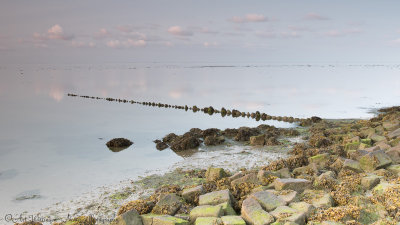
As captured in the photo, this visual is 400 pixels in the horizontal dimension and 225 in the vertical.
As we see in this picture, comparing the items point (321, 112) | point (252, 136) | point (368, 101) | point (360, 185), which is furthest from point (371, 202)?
point (368, 101)

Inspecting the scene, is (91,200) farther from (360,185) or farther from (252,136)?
(252,136)

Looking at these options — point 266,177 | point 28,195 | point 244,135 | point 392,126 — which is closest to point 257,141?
point 244,135

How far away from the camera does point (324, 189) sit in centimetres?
718

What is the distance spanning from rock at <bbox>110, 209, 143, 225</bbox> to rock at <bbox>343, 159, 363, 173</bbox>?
17.6ft

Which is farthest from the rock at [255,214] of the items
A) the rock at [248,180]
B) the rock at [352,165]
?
the rock at [352,165]

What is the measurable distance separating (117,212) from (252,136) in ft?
26.2

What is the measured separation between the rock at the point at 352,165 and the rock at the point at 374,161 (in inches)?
5.7

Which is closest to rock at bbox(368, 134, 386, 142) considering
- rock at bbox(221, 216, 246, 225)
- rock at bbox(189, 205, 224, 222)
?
rock at bbox(189, 205, 224, 222)

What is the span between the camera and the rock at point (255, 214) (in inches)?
220

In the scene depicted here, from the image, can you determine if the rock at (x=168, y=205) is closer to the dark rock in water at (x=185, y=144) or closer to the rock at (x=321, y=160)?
the rock at (x=321, y=160)

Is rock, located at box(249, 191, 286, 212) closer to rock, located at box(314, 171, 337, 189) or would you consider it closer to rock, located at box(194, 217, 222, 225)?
rock, located at box(194, 217, 222, 225)

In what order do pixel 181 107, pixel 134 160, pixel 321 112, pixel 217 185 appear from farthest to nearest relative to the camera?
1. pixel 181 107
2. pixel 321 112
3. pixel 134 160
4. pixel 217 185

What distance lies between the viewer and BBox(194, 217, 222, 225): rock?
5641 millimetres

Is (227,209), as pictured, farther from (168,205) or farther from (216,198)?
(168,205)
